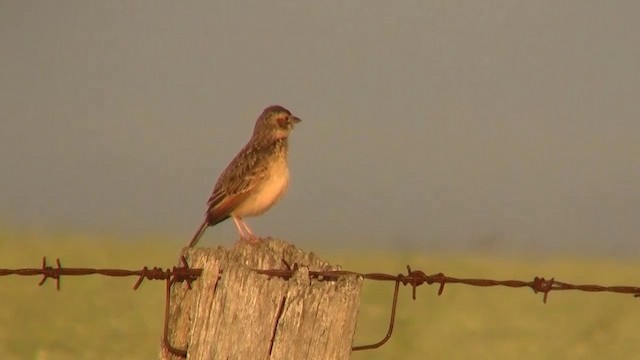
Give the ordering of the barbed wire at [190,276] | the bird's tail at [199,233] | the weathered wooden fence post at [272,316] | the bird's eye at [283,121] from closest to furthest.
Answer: the weathered wooden fence post at [272,316] < the barbed wire at [190,276] < the bird's tail at [199,233] < the bird's eye at [283,121]

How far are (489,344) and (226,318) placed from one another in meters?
11.0

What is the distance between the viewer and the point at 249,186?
11375mm

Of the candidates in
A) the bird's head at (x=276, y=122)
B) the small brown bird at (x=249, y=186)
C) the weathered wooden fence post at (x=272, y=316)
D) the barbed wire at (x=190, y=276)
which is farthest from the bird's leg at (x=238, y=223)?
the weathered wooden fence post at (x=272, y=316)

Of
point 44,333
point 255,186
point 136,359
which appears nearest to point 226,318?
point 255,186

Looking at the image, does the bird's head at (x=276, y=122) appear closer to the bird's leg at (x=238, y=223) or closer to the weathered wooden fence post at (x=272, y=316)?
the bird's leg at (x=238, y=223)

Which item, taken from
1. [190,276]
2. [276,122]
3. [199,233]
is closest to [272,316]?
[190,276]

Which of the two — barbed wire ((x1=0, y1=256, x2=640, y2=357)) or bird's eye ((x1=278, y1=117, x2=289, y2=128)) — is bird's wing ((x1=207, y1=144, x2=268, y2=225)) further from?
barbed wire ((x1=0, y1=256, x2=640, y2=357))

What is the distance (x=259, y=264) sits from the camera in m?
6.22

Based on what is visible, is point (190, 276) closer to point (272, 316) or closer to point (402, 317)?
point (272, 316)

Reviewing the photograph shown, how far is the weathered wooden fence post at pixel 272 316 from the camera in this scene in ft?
19.4

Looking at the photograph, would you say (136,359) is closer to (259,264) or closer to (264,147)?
(264,147)

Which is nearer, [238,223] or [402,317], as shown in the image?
[238,223]

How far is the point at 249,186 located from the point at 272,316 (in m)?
5.51

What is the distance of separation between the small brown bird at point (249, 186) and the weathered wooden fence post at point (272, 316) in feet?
16.3
